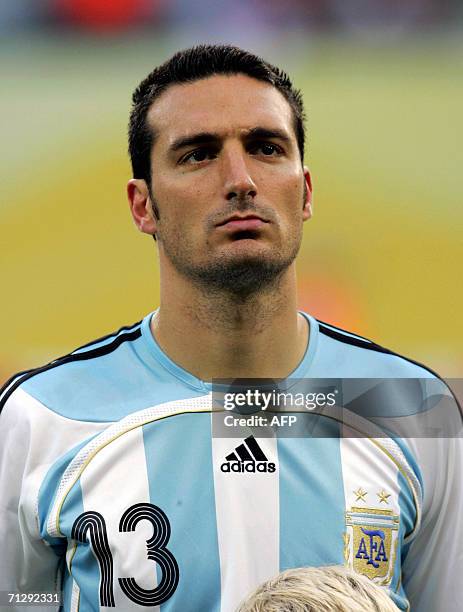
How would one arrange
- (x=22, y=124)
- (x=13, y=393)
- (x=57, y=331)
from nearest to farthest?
(x=13, y=393)
(x=57, y=331)
(x=22, y=124)

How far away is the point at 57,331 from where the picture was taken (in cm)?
456

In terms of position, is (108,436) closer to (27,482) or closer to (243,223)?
(27,482)

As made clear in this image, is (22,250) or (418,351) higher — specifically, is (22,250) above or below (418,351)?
above

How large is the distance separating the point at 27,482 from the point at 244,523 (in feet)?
1.54

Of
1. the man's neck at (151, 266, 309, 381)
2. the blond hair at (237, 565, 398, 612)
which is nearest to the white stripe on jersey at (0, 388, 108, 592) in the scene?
the man's neck at (151, 266, 309, 381)

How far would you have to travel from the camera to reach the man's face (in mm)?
1964

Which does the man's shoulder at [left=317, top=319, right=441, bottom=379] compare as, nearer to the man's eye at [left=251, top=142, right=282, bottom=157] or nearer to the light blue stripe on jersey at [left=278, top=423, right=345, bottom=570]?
the light blue stripe on jersey at [left=278, top=423, right=345, bottom=570]

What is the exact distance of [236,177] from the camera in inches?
77.4

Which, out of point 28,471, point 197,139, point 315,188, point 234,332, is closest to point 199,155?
point 197,139

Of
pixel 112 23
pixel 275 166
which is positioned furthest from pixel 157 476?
pixel 112 23

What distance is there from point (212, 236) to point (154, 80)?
1.50 ft

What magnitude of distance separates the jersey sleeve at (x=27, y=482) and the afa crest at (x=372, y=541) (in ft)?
1.89

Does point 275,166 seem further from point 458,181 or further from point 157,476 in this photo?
point 458,181

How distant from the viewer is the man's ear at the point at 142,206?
7.15 ft
